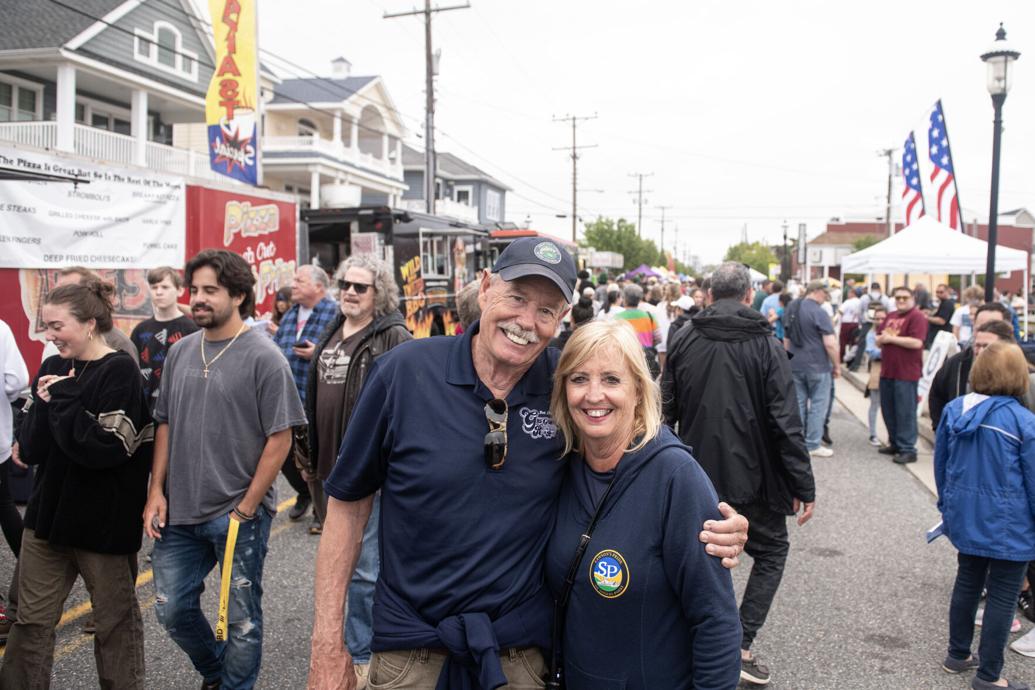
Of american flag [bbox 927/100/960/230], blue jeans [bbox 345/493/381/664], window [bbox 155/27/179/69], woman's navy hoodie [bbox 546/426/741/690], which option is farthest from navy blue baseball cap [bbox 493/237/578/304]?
window [bbox 155/27/179/69]

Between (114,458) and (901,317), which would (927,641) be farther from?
(901,317)

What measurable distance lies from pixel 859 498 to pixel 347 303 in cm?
532

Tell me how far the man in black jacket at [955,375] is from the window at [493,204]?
46260mm

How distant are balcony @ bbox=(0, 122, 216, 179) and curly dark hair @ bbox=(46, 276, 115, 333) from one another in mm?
14017

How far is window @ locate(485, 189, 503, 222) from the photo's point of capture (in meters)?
51.0

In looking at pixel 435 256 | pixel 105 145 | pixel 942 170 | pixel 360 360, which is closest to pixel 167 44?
pixel 105 145

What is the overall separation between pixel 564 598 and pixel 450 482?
16.0 inches

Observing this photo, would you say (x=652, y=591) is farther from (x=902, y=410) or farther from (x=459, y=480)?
(x=902, y=410)

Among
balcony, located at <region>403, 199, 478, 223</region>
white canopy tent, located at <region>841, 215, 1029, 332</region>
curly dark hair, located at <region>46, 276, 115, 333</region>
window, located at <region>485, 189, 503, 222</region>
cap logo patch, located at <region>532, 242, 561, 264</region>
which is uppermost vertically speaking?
window, located at <region>485, 189, 503, 222</region>

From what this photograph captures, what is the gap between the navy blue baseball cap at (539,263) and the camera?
80.3 inches

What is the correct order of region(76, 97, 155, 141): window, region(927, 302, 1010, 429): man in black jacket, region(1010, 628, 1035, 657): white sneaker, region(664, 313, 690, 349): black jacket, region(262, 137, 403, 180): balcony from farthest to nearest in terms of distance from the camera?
region(262, 137, 403, 180): balcony → region(76, 97, 155, 141): window → region(927, 302, 1010, 429): man in black jacket → region(664, 313, 690, 349): black jacket → region(1010, 628, 1035, 657): white sneaker

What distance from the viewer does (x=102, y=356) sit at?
3.30 metres

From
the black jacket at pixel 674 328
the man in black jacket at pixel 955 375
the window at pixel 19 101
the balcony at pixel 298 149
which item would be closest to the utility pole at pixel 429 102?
the balcony at pixel 298 149

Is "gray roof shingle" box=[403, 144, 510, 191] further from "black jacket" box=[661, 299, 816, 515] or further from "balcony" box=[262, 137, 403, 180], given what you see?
"black jacket" box=[661, 299, 816, 515]
